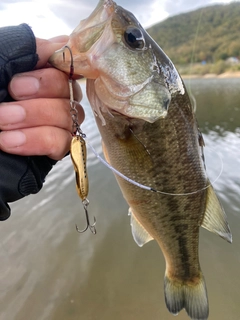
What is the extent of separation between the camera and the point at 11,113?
3.61ft

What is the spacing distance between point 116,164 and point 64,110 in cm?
37

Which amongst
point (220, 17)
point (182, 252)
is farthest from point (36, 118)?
point (220, 17)

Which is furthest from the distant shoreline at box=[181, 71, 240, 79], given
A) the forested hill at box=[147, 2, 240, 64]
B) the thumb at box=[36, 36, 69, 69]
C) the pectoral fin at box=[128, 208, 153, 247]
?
the thumb at box=[36, 36, 69, 69]

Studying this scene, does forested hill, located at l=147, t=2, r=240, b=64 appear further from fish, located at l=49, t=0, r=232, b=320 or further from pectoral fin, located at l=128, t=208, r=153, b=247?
fish, located at l=49, t=0, r=232, b=320

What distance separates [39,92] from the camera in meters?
1.17

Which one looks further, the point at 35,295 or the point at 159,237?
the point at 35,295

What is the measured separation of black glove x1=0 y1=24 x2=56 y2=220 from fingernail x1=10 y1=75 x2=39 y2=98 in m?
0.04

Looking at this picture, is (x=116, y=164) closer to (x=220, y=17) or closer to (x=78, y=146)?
(x=78, y=146)

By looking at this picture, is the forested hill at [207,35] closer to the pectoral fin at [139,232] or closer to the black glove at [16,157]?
the pectoral fin at [139,232]

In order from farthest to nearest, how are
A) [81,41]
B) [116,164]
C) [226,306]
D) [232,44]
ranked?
[232,44]
[226,306]
[116,164]
[81,41]

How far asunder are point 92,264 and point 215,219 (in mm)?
2447

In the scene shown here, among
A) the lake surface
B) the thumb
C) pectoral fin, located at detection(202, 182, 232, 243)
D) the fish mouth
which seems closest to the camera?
the fish mouth

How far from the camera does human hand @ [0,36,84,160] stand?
111 centimetres

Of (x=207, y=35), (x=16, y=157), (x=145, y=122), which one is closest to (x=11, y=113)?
(x=16, y=157)
